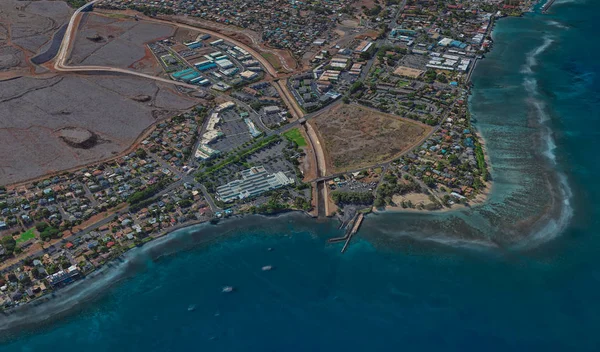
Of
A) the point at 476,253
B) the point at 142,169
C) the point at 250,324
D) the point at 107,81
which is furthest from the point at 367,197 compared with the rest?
the point at 107,81

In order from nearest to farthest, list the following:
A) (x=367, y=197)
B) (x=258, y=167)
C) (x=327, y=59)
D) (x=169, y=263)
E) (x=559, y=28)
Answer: (x=169, y=263)
(x=367, y=197)
(x=258, y=167)
(x=327, y=59)
(x=559, y=28)


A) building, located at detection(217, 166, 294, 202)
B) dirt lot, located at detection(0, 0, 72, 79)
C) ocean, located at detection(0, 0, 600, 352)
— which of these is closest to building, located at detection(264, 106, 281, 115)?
building, located at detection(217, 166, 294, 202)

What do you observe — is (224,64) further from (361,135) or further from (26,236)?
(26,236)

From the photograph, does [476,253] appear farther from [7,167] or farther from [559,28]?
[559,28]

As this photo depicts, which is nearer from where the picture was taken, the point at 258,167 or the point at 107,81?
the point at 258,167

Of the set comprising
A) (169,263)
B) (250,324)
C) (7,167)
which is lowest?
(250,324)

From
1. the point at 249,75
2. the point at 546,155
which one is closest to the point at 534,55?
the point at 546,155

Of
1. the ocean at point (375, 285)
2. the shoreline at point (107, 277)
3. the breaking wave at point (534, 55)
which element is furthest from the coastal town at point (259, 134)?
the breaking wave at point (534, 55)
